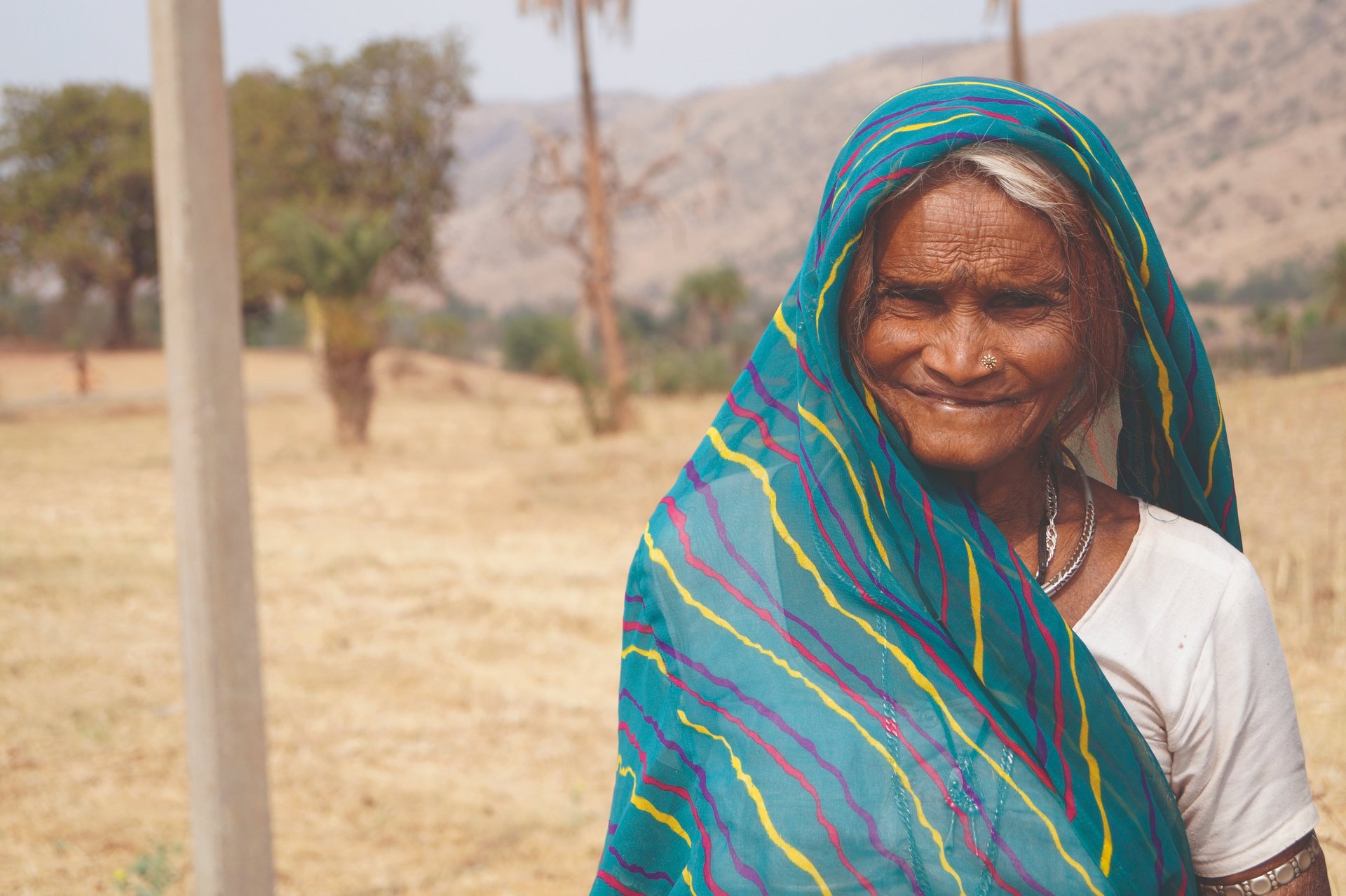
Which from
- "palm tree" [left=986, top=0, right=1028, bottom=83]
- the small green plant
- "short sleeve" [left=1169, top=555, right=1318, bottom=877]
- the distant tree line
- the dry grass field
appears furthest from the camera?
the distant tree line

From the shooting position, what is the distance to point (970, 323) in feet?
4.11

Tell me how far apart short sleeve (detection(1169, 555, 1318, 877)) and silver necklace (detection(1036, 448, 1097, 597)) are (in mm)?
168

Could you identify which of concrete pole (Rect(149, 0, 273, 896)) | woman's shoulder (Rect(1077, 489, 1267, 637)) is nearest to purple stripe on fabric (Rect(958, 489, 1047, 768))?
woman's shoulder (Rect(1077, 489, 1267, 637))

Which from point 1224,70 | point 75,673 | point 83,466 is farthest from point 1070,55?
point 75,673

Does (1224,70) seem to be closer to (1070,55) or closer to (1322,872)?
(1070,55)

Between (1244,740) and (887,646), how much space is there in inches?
14.7

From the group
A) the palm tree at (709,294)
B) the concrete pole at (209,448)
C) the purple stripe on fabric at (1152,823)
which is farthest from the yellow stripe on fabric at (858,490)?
the palm tree at (709,294)

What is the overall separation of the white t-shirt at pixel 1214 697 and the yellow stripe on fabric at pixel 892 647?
149 millimetres

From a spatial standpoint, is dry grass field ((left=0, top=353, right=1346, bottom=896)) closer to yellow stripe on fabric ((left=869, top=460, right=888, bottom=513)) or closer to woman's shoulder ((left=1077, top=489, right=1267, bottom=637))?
woman's shoulder ((left=1077, top=489, right=1267, bottom=637))

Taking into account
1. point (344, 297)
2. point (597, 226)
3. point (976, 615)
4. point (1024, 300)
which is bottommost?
point (976, 615)

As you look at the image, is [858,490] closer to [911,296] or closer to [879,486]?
[879,486]

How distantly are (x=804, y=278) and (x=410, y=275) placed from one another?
30.1 metres

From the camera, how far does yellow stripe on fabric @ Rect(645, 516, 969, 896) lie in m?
1.20

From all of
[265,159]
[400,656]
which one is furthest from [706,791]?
[265,159]
